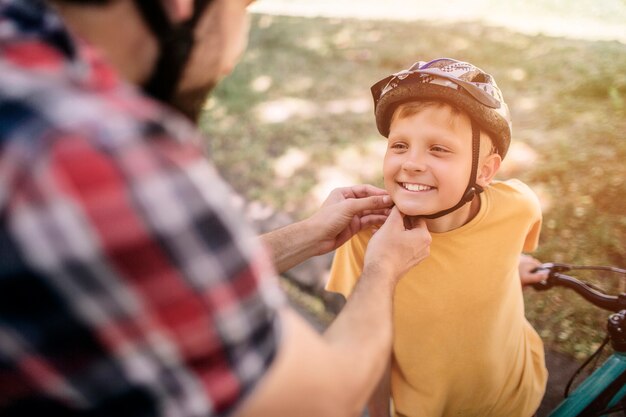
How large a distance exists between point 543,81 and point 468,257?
5.38 metres

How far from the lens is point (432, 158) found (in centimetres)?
207

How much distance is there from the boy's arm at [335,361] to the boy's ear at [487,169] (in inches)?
33.1

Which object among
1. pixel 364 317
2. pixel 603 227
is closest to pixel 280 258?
pixel 364 317

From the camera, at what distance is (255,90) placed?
27.8 feet

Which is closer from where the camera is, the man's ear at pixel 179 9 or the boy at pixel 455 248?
the man's ear at pixel 179 9

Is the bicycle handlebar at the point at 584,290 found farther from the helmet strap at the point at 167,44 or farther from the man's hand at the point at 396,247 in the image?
the helmet strap at the point at 167,44

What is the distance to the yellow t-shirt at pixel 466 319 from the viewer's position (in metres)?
2.21

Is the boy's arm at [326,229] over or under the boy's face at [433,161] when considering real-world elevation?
under

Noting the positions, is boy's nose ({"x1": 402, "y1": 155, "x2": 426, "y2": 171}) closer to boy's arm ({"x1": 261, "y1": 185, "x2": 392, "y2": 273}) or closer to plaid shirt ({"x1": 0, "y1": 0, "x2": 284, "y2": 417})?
boy's arm ({"x1": 261, "y1": 185, "x2": 392, "y2": 273})

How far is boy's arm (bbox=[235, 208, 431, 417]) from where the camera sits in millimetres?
914

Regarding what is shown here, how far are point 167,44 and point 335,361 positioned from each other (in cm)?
80

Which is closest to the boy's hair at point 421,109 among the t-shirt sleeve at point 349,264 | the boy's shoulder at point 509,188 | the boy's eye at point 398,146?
the boy's eye at point 398,146

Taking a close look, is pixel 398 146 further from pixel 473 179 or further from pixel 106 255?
pixel 106 255

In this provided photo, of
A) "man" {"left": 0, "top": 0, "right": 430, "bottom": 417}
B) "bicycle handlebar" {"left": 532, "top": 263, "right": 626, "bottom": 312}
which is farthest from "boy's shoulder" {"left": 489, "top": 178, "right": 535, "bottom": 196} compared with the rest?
"man" {"left": 0, "top": 0, "right": 430, "bottom": 417}
